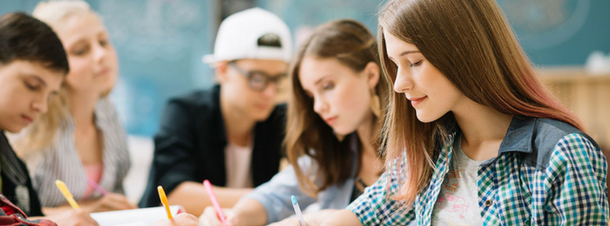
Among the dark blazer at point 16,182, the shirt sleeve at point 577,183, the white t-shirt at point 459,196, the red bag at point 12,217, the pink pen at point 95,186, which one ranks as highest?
the shirt sleeve at point 577,183

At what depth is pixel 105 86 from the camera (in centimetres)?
183

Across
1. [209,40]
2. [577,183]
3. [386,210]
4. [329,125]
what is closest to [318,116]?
[329,125]

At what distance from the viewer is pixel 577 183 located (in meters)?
0.67

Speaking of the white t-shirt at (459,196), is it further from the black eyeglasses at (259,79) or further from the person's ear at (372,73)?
A: the black eyeglasses at (259,79)

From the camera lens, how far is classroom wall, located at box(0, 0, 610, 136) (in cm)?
358

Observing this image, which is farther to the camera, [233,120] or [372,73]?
[233,120]

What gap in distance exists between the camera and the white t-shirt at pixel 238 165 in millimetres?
1886

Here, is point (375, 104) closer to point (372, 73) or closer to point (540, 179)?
point (372, 73)

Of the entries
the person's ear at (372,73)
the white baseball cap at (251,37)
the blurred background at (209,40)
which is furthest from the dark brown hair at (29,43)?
the blurred background at (209,40)

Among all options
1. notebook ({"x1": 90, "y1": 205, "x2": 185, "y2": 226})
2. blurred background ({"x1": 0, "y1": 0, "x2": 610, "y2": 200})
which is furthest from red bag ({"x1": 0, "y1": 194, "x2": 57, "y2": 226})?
blurred background ({"x1": 0, "y1": 0, "x2": 610, "y2": 200})

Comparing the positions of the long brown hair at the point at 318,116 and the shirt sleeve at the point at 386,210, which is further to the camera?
the long brown hair at the point at 318,116

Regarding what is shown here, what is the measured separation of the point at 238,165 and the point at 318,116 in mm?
644

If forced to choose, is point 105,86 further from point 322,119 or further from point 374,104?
point 374,104

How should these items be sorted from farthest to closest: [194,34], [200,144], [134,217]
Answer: [194,34] → [200,144] → [134,217]
